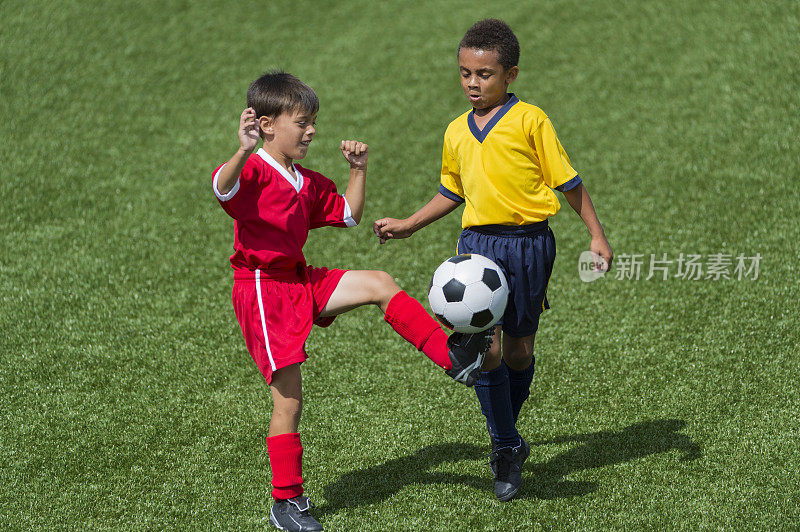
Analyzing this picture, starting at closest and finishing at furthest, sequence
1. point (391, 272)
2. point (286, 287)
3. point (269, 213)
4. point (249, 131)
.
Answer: point (249, 131)
point (269, 213)
point (286, 287)
point (391, 272)

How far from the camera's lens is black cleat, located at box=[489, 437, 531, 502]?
4.55 meters

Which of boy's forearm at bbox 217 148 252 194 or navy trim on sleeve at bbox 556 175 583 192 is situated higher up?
boy's forearm at bbox 217 148 252 194

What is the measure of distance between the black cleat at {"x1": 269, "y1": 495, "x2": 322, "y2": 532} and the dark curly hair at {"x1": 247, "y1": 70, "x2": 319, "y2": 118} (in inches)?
73.7

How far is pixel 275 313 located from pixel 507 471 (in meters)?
1.48

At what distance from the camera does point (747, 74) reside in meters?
9.43

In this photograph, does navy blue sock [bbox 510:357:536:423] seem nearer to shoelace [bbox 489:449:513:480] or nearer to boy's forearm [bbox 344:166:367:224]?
shoelace [bbox 489:449:513:480]

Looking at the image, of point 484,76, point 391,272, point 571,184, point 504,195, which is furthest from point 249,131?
point 391,272

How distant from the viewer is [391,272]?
24.2 feet

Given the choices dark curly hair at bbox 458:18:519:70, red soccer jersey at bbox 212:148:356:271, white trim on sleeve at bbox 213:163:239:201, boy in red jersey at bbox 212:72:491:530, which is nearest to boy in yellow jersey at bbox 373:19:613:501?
dark curly hair at bbox 458:18:519:70

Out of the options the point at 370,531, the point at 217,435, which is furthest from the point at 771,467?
the point at 217,435

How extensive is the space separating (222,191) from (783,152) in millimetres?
6299

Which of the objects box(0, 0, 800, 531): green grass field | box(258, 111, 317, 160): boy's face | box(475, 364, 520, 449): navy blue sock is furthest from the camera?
box(0, 0, 800, 531): green grass field

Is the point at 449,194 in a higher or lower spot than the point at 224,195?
lower

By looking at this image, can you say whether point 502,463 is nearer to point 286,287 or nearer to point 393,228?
point 393,228
